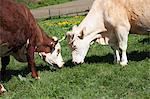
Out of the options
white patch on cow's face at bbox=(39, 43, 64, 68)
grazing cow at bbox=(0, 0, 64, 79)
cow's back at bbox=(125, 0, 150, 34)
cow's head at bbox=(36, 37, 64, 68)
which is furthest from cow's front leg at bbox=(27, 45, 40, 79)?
cow's back at bbox=(125, 0, 150, 34)

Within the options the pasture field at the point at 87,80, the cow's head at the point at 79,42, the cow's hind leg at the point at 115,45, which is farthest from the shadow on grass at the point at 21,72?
the cow's hind leg at the point at 115,45

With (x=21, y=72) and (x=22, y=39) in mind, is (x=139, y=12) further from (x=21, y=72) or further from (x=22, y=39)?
(x=21, y=72)

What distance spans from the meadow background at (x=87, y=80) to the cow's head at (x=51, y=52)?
210mm

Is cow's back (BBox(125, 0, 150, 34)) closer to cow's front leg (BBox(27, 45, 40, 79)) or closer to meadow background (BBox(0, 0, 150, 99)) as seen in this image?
meadow background (BBox(0, 0, 150, 99))

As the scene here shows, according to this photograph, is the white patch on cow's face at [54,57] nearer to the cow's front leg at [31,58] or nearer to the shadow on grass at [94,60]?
the shadow on grass at [94,60]

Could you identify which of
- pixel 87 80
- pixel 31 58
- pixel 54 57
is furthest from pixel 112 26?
pixel 31 58

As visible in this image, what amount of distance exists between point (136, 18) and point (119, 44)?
0.82 metres

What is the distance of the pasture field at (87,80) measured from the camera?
980 centimetres

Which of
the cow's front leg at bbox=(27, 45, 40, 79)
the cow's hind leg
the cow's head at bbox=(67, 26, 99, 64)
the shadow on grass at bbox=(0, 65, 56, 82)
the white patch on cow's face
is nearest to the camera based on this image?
the cow's front leg at bbox=(27, 45, 40, 79)

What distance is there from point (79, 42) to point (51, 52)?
2.59 feet

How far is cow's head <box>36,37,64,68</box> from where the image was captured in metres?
12.3

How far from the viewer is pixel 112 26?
12352mm

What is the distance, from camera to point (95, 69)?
1191 centimetres


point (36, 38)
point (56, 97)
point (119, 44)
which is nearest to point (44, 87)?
point (56, 97)
